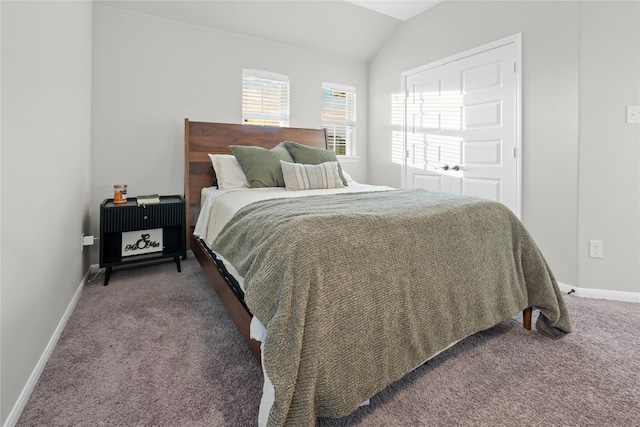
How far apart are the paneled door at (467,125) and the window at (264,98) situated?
1.47 metres

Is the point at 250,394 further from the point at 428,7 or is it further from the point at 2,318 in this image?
the point at 428,7

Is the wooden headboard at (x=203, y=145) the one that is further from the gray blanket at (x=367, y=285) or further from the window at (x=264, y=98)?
the gray blanket at (x=367, y=285)

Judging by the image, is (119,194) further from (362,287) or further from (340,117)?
(340,117)

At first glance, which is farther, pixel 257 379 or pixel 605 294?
pixel 605 294

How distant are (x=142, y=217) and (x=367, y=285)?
2.17 metres

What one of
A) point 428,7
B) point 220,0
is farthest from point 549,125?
point 220,0

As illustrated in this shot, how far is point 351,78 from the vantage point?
4109 mm

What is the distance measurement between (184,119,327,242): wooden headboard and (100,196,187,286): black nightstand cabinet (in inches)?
7.4

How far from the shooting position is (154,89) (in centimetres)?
295

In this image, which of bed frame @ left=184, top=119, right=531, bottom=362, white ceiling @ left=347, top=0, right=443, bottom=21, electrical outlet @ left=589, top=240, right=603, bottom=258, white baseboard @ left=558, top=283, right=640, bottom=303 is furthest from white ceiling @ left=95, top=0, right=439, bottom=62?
white baseboard @ left=558, top=283, right=640, bottom=303

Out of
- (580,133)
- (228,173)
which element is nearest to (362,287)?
(228,173)

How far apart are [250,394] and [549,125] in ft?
9.24

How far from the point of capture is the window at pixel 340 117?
4.00 m

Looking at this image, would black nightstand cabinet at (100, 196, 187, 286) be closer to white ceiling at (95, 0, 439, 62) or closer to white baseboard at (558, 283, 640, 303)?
white ceiling at (95, 0, 439, 62)
